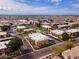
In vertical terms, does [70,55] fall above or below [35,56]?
above

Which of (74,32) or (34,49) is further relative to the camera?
(74,32)

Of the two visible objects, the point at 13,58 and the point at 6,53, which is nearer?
the point at 13,58

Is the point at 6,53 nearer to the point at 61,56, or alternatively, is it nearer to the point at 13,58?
the point at 13,58

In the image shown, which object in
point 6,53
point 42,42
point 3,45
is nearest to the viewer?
point 6,53

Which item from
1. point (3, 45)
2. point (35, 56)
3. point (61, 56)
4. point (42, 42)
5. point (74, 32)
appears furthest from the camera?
point (74, 32)

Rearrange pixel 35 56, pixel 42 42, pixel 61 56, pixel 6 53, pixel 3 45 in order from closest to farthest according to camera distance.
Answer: pixel 61 56, pixel 35 56, pixel 6 53, pixel 3 45, pixel 42 42

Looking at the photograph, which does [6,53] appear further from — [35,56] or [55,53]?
[55,53]

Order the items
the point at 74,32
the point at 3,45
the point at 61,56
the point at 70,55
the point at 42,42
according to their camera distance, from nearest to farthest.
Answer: the point at 70,55 → the point at 61,56 → the point at 3,45 → the point at 42,42 → the point at 74,32

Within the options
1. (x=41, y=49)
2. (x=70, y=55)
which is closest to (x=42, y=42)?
(x=41, y=49)

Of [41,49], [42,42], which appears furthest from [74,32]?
[41,49]
